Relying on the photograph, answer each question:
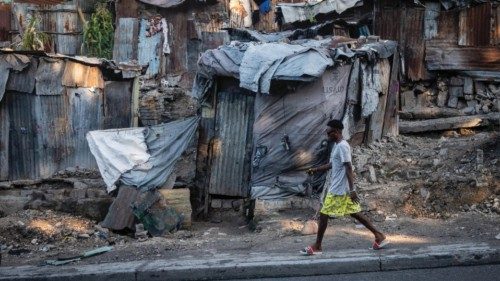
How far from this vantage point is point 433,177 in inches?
388

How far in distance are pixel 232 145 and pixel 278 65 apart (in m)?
1.96

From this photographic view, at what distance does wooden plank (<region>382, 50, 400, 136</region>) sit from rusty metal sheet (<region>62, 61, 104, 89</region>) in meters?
6.64

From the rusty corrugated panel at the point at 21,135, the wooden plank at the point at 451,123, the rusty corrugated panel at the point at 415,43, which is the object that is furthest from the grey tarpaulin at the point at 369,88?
the rusty corrugated panel at the point at 21,135

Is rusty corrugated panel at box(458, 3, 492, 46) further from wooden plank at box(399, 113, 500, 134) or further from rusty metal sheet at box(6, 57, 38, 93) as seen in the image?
rusty metal sheet at box(6, 57, 38, 93)

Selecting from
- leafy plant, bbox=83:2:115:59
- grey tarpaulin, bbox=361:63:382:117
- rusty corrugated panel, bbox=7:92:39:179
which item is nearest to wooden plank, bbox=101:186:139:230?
rusty corrugated panel, bbox=7:92:39:179

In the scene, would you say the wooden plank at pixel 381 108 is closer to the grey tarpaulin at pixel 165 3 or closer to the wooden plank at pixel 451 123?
the wooden plank at pixel 451 123

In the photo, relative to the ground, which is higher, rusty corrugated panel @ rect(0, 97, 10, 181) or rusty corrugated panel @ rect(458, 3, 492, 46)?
rusty corrugated panel @ rect(458, 3, 492, 46)

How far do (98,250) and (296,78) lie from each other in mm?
4146

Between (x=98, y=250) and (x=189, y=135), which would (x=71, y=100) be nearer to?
(x=189, y=135)

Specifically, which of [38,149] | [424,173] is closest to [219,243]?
[424,173]

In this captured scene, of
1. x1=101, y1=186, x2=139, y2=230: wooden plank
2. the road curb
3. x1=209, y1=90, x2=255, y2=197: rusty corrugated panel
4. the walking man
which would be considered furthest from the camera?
x1=209, y1=90, x2=255, y2=197: rusty corrugated panel

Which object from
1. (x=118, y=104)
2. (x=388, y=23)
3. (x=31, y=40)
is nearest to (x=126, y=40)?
(x=31, y=40)

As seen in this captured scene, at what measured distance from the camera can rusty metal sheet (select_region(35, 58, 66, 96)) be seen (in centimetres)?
1183

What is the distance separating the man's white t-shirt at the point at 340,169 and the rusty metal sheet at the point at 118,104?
23.8ft
